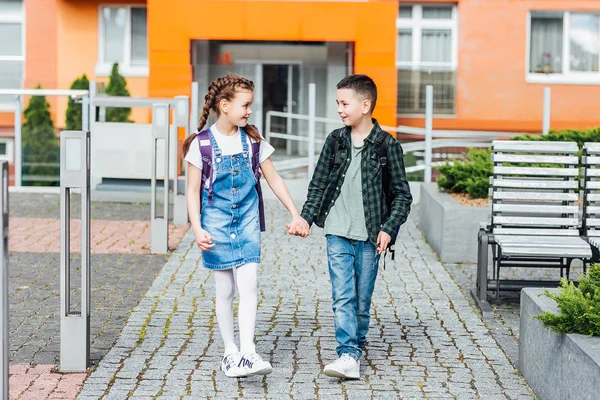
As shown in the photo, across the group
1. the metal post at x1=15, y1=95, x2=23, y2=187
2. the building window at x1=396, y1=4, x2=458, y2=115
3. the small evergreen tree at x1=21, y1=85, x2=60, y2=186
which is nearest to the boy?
the small evergreen tree at x1=21, y1=85, x2=60, y2=186

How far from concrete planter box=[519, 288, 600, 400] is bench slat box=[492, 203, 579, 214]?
2248mm

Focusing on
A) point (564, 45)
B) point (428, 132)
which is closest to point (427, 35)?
point (564, 45)

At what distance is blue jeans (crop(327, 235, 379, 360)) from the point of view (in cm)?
663

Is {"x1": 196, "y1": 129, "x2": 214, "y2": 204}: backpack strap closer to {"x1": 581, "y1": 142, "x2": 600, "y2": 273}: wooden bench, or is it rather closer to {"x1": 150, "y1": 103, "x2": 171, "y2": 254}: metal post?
{"x1": 581, "y1": 142, "x2": 600, "y2": 273}: wooden bench

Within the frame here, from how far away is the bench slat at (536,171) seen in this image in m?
9.10

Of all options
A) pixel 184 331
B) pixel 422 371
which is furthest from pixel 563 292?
pixel 184 331

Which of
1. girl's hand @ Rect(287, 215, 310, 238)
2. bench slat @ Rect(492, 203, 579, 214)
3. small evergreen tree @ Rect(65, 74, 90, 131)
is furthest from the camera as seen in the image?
small evergreen tree @ Rect(65, 74, 90, 131)

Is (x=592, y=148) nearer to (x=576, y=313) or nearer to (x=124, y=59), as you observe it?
(x=576, y=313)

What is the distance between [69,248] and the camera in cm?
668

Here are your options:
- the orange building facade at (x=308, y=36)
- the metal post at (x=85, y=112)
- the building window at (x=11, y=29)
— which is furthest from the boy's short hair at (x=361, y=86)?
the building window at (x=11, y=29)

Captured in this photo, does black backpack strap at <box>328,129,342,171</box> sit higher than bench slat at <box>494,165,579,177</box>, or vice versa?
black backpack strap at <box>328,129,342,171</box>

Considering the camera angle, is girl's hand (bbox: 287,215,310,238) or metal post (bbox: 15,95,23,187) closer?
girl's hand (bbox: 287,215,310,238)

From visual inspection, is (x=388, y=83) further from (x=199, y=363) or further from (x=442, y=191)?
(x=199, y=363)

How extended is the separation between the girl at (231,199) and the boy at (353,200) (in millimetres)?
230
